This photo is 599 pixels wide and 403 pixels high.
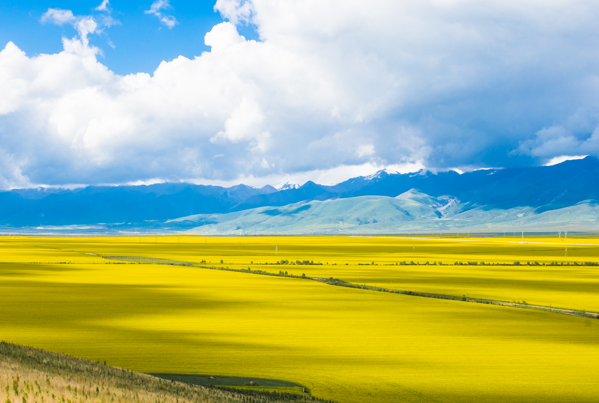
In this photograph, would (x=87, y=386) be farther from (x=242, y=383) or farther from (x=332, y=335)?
(x=332, y=335)

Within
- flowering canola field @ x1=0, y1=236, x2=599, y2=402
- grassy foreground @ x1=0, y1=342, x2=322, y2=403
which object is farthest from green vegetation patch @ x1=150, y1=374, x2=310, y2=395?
grassy foreground @ x1=0, y1=342, x2=322, y2=403

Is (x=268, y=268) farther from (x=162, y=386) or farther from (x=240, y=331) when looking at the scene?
(x=162, y=386)

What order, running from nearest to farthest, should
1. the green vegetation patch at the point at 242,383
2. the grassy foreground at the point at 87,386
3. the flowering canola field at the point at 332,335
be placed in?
the grassy foreground at the point at 87,386, the green vegetation patch at the point at 242,383, the flowering canola field at the point at 332,335

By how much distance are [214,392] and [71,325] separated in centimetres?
1199

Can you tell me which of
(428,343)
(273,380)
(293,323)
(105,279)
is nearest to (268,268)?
(105,279)

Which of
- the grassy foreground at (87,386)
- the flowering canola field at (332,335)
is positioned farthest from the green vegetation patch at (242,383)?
the grassy foreground at (87,386)

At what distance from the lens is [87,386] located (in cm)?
1241

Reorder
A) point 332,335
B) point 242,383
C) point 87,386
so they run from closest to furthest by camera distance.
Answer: point 87,386 → point 242,383 → point 332,335

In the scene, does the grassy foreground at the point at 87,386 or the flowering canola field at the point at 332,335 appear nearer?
the grassy foreground at the point at 87,386

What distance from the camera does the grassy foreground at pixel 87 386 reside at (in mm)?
11680

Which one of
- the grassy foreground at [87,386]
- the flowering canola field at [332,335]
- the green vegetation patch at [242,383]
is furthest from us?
the flowering canola field at [332,335]

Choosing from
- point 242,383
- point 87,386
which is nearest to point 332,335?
point 242,383

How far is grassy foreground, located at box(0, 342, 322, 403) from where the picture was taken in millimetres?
11680

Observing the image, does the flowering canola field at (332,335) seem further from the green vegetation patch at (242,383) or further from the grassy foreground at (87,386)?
the grassy foreground at (87,386)
